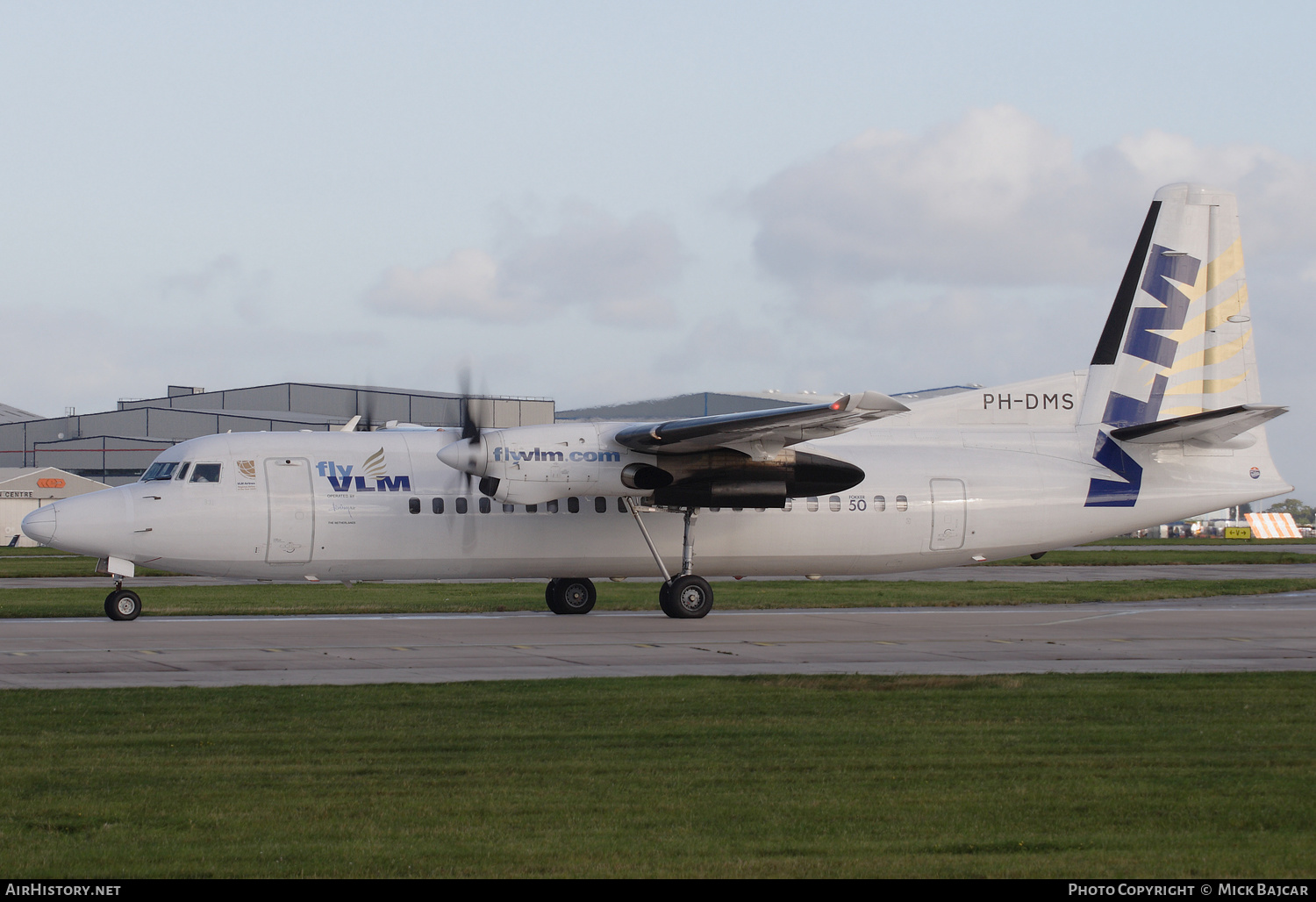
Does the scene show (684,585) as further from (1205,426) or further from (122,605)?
(1205,426)

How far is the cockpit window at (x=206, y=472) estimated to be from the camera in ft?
71.6

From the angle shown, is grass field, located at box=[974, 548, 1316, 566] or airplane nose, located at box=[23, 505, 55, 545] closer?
airplane nose, located at box=[23, 505, 55, 545]

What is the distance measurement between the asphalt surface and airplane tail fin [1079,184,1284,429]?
4.46m

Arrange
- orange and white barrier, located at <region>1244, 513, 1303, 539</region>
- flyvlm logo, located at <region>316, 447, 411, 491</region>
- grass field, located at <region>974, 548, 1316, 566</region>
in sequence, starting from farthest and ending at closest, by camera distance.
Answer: orange and white barrier, located at <region>1244, 513, 1303, 539</region> → grass field, located at <region>974, 548, 1316, 566</region> → flyvlm logo, located at <region>316, 447, 411, 491</region>

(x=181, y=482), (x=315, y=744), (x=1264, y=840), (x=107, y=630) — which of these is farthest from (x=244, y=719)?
(x=181, y=482)

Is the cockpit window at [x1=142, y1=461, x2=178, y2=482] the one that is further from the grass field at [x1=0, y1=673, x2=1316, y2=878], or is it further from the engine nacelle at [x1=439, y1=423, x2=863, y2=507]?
the grass field at [x1=0, y1=673, x2=1316, y2=878]

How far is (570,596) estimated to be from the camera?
→ 2433 centimetres

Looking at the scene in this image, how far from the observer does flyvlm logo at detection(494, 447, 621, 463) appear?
70.9ft

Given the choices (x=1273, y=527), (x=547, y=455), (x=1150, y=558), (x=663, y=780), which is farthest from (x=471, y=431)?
(x=1273, y=527)

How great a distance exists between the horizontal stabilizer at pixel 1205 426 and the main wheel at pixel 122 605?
19.2m

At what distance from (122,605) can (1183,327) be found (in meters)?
21.5

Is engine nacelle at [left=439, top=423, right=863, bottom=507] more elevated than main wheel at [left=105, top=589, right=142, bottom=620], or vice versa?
engine nacelle at [left=439, top=423, right=863, bottom=507]

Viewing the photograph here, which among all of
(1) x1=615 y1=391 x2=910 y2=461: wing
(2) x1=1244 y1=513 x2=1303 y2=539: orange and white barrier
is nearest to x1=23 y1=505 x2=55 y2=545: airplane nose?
(1) x1=615 y1=391 x2=910 y2=461: wing

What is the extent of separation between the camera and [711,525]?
2391 cm
